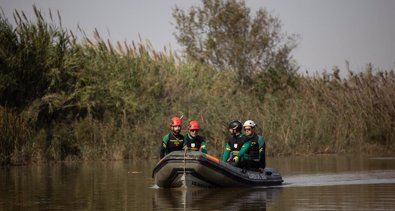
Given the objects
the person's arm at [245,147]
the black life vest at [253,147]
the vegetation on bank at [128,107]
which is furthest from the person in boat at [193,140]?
the vegetation on bank at [128,107]

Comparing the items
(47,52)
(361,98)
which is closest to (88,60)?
(47,52)

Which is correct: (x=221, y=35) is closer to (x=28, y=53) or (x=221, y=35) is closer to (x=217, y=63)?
(x=217, y=63)

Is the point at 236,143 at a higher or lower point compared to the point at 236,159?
higher

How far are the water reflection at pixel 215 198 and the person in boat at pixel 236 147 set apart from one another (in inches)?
38.6

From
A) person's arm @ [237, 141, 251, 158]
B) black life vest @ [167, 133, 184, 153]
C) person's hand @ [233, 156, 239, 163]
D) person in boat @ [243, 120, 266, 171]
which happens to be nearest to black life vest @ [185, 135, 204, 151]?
black life vest @ [167, 133, 184, 153]

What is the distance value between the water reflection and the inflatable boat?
213mm

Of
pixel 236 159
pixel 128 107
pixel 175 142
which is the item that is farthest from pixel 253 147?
pixel 128 107

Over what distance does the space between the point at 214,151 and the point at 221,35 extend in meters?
14.4

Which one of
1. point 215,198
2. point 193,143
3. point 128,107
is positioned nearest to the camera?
point 215,198

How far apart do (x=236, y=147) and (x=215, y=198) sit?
319cm

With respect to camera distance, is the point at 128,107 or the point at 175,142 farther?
the point at 128,107

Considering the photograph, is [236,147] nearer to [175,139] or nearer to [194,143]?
[194,143]

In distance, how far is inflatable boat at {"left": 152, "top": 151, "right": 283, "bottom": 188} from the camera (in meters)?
23.5

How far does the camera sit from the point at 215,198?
21.8 meters
